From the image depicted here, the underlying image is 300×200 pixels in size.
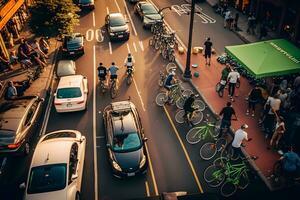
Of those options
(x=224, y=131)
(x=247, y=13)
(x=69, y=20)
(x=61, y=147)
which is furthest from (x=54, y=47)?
(x=247, y=13)

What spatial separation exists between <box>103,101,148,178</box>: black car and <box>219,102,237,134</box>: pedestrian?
13.2ft

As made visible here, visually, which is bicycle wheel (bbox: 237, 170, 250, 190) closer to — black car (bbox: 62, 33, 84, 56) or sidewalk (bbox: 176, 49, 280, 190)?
sidewalk (bbox: 176, 49, 280, 190)

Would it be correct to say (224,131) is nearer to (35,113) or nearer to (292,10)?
(35,113)

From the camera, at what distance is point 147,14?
28109 mm

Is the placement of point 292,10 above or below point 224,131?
above

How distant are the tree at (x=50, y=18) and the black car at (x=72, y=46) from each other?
83 cm

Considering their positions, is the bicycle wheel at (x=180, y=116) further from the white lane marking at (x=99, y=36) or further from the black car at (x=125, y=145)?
the white lane marking at (x=99, y=36)

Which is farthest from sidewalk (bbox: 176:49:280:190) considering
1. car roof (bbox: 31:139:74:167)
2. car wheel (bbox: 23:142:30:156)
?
car wheel (bbox: 23:142:30:156)

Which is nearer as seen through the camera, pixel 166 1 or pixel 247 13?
pixel 247 13

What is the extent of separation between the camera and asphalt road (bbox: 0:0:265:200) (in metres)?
13.5

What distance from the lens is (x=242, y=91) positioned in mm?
19312

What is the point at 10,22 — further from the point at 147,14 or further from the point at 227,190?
the point at 227,190

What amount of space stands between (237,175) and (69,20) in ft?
55.3

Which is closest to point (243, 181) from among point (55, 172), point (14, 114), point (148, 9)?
point (55, 172)
